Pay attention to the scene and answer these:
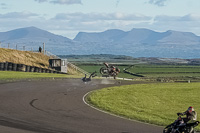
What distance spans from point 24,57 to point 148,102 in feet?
149

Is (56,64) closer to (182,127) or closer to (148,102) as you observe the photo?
(148,102)

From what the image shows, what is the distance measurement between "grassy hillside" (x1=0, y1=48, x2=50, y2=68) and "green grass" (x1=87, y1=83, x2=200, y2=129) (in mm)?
35772

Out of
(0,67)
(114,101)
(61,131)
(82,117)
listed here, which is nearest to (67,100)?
(114,101)

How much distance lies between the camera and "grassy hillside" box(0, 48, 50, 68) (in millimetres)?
68250

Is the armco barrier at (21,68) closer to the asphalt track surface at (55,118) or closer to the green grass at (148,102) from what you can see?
the green grass at (148,102)

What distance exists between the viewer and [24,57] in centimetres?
7325

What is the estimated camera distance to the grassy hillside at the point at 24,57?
2687 inches

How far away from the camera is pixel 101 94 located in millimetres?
34594

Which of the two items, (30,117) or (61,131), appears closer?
(61,131)

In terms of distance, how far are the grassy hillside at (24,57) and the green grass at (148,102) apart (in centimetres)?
3577

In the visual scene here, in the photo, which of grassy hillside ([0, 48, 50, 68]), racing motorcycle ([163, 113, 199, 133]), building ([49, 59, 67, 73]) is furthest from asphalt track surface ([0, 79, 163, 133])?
building ([49, 59, 67, 73])

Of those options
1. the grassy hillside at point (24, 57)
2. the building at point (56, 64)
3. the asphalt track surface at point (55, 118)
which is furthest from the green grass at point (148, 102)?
the grassy hillside at point (24, 57)

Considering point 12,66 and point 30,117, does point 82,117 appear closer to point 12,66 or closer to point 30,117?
point 30,117

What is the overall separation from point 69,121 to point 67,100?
29.2 feet
